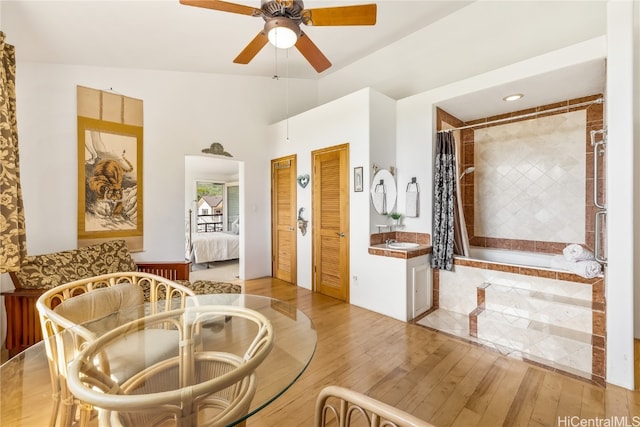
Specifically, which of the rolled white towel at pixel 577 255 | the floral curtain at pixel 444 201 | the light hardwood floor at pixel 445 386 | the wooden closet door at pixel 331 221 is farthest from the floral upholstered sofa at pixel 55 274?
the rolled white towel at pixel 577 255

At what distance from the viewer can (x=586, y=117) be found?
3375mm

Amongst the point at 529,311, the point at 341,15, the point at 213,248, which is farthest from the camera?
the point at 213,248

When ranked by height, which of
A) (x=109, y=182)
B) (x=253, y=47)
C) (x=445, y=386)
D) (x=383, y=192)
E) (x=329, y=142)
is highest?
(x=253, y=47)

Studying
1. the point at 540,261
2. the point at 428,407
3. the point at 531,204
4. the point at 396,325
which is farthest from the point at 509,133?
the point at 428,407

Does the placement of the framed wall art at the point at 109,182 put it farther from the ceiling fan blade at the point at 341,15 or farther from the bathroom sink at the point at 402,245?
the bathroom sink at the point at 402,245

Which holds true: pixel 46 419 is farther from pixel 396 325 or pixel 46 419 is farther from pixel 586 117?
pixel 586 117

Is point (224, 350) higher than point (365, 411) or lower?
lower

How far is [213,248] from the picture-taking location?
5.63 meters

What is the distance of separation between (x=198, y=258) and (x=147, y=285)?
8.56ft

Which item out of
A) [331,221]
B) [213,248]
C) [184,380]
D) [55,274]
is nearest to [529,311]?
[331,221]

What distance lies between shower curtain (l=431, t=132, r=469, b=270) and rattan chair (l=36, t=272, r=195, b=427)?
2.75 metres

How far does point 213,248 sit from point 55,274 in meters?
3.19

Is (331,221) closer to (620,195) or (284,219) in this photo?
(284,219)

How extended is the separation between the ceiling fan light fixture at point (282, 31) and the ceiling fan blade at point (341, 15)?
0.36 feet
